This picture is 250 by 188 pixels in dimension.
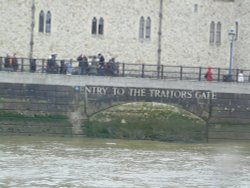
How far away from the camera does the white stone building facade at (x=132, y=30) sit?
175 ft

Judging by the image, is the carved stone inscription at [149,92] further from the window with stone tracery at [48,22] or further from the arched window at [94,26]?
the arched window at [94,26]

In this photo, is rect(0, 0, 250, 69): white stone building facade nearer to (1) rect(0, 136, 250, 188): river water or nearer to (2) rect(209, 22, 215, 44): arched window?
(2) rect(209, 22, 215, 44): arched window

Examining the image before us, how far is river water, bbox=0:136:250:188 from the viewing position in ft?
99.3

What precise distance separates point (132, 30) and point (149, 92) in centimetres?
1111

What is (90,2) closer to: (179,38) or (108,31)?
(108,31)

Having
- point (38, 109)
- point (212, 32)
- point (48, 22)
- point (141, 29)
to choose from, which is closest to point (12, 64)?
point (38, 109)

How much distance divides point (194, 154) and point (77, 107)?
7.47m

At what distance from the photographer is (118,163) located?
3441 centimetres

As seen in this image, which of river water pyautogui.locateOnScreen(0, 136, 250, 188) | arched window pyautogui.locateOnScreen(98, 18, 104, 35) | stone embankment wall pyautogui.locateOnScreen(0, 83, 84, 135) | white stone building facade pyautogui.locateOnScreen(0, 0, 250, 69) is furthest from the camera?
arched window pyautogui.locateOnScreen(98, 18, 104, 35)

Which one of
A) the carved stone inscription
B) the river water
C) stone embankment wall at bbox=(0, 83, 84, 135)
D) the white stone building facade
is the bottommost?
the river water

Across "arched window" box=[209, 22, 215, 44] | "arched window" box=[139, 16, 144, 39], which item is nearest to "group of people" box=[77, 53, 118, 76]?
"arched window" box=[139, 16, 144, 39]

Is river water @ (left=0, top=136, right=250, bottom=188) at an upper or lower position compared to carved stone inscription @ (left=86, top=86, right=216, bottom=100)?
lower

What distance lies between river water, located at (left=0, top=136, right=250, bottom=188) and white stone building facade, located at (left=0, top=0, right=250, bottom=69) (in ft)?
40.8

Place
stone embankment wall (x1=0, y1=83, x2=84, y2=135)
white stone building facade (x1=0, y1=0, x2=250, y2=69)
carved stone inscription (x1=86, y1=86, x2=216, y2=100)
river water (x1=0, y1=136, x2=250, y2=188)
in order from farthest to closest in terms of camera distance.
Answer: white stone building facade (x1=0, y1=0, x2=250, y2=69) < carved stone inscription (x1=86, y1=86, x2=216, y2=100) < stone embankment wall (x1=0, y1=83, x2=84, y2=135) < river water (x1=0, y1=136, x2=250, y2=188)
